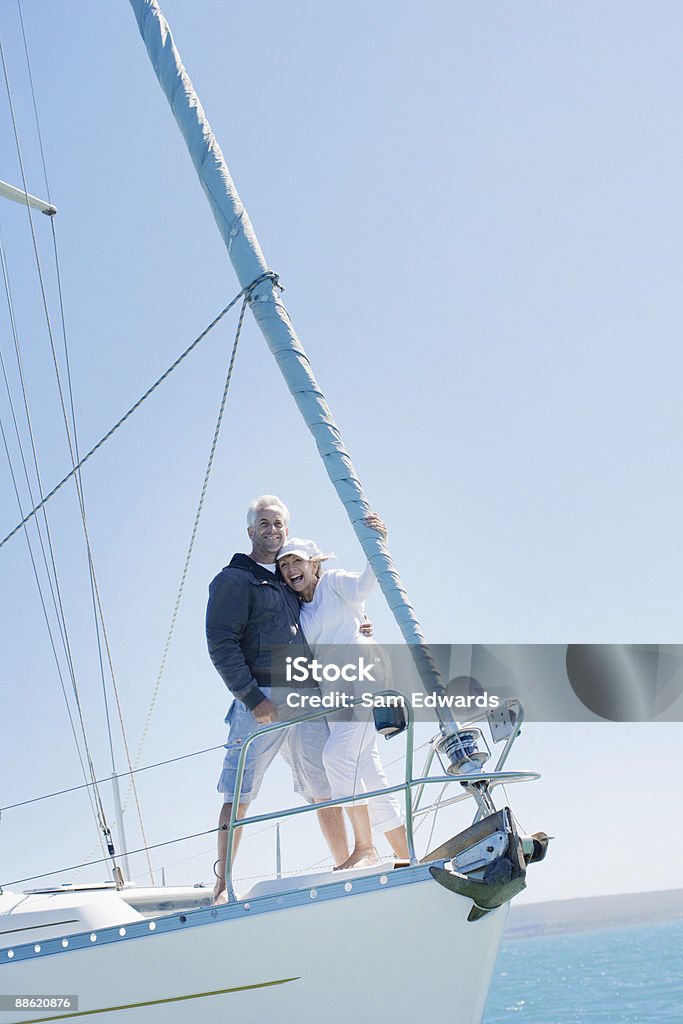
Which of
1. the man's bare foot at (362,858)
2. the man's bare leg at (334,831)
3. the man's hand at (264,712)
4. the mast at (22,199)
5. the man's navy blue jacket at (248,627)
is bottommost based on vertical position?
the man's bare foot at (362,858)

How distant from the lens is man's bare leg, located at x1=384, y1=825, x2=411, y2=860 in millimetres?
5355

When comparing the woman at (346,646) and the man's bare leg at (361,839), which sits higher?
the woman at (346,646)

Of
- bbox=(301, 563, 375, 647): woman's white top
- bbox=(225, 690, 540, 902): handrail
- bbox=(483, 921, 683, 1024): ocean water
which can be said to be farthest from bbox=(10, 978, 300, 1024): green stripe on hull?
bbox=(483, 921, 683, 1024): ocean water

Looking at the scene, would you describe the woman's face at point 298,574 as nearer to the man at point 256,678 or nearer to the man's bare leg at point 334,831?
the man at point 256,678

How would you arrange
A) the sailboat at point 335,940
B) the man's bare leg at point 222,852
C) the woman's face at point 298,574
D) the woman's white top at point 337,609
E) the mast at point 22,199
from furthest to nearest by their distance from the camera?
the mast at point 22,199 < the woman's face at point 298,574 < the woman's white top at point 337,609 < the man's bare leg at point 222,852 < the sailboat at point 335,940

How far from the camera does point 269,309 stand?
6.48 metres

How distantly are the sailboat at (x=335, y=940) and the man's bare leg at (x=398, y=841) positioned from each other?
1.09 ft

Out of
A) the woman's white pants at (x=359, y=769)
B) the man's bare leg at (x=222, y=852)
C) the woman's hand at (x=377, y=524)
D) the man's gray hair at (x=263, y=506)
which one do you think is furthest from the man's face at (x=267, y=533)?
the man's bare leg at (x=222, y=852)

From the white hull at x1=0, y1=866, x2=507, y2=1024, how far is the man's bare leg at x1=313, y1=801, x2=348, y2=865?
39.0 inches

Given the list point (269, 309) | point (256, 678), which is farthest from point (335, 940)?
point (269, 309)

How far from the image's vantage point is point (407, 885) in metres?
4.47

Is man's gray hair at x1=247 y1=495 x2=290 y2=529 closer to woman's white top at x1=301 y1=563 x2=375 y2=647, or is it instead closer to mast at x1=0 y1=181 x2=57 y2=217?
woman's white top at x1=301 y1=563 x2=375 y2=647

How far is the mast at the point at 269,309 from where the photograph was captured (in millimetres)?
5398

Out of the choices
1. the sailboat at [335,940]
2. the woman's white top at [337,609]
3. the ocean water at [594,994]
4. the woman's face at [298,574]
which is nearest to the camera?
the sailboat at [335,940]
